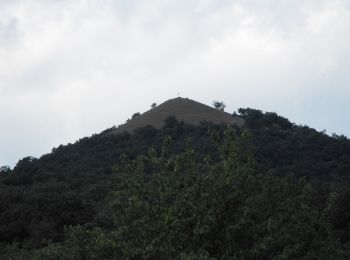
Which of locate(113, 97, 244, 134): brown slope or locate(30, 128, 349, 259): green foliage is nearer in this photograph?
locate(30, 128, 349, 259): green foliage

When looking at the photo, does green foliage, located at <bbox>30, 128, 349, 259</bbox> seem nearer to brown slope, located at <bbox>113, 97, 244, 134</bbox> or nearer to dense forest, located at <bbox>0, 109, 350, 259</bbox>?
dense forest, located at <bbox>0, 109, 350, 259</bbox>

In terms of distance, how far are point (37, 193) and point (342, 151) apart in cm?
4161

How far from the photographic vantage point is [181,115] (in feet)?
333

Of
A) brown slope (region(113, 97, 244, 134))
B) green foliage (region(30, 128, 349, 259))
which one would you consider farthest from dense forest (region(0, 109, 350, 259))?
brown slope (region(113, 97, 244, 134))

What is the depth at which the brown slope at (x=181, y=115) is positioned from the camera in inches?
3859

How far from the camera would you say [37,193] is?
46.2 metres

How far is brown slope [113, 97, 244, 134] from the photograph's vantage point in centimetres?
9801

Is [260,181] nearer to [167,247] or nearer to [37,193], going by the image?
Answer: [167,247]

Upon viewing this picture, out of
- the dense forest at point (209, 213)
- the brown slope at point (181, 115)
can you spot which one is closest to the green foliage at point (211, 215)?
the dense forest at point (209, 213)

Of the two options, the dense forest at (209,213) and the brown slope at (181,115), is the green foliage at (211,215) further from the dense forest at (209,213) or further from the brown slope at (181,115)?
the brown slope at (181,115)

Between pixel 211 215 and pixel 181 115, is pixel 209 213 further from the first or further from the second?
pixel 181 115

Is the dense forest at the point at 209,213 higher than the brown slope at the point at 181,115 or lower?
lower

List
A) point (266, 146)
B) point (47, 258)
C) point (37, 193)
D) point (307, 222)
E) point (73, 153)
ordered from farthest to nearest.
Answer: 1. point (73, 153)
2. point (266, 146)
3. point (37, 193)
4. point (47, 258)
5. point (307, 222)

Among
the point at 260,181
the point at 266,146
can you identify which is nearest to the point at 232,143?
the point at 260,181
